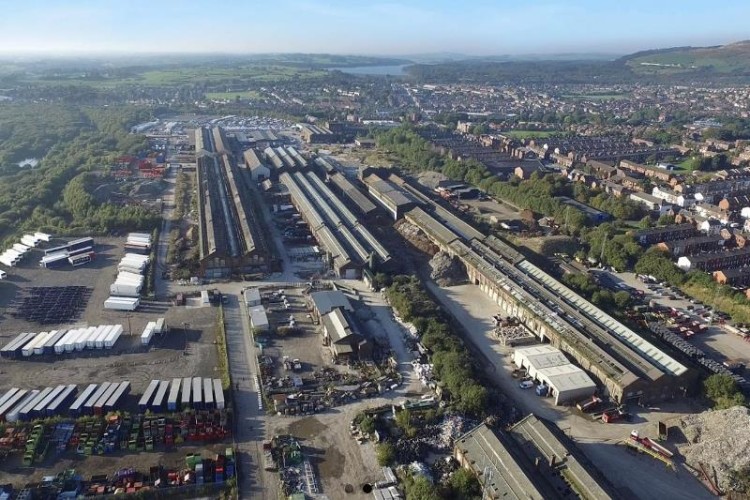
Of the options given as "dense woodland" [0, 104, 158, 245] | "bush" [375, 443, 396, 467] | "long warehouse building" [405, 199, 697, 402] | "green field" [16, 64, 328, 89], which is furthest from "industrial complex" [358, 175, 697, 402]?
"green field" [16, 64, 328, 89]

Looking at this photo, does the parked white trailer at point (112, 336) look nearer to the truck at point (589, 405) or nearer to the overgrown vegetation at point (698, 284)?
the truck at point (589, 405)

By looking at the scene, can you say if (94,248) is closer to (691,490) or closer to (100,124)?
(691,490)

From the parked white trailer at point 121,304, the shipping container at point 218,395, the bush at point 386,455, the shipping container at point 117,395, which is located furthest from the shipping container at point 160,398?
the bush at point 386,455

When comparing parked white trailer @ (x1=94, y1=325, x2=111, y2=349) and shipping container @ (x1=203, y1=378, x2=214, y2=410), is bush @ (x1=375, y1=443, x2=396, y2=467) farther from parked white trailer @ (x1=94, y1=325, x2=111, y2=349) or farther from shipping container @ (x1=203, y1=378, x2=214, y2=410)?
parked white trailer @ (x1=94, y1=325, x2=111, y2=349)

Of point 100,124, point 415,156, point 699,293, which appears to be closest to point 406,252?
point 699,293

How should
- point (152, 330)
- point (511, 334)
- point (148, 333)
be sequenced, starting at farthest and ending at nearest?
1. point (511, 334)
2. point (152, 330)
3. point (148, 333)

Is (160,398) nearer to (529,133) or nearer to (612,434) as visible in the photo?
A: (612,434)

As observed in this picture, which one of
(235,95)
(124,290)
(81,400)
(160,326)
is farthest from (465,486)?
(235,95)
